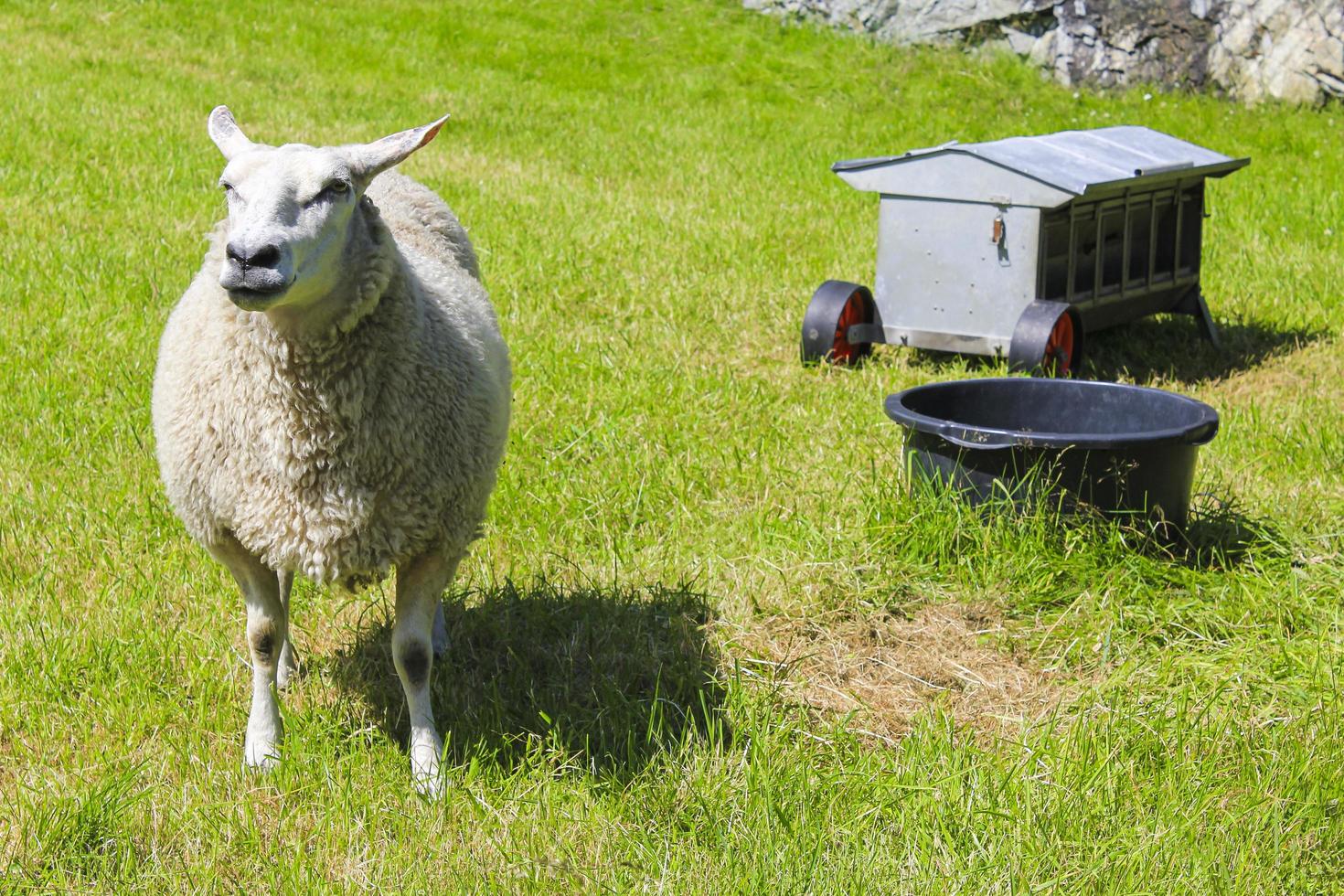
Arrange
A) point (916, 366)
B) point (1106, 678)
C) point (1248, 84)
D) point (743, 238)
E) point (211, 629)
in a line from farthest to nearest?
point (1248, 84)
point (743, 238)
point (916, 366)
point (211, 629)
point (1106, 678)

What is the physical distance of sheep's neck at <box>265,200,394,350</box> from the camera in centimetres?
288

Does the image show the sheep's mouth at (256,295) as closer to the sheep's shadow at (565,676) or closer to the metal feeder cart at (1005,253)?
the sheep's shadow at (565,676)

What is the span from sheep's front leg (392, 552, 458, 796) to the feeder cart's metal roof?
141 inches

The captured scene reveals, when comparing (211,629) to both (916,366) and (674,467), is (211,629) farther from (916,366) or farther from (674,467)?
(916,366)

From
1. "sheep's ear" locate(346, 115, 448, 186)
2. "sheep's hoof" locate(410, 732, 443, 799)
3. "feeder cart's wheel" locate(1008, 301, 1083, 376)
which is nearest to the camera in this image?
"sheep's ear" locate(346, 115, 448, 186)

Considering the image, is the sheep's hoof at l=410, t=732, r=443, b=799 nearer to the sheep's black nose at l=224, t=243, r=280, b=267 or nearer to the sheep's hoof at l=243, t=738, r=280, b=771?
the sheep's hoof at l=243, t=738, r=280, b=771

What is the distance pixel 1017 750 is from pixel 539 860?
3.59ft

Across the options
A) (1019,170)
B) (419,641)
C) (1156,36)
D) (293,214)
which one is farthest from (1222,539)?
(1156,36)

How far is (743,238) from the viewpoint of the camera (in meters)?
8.38

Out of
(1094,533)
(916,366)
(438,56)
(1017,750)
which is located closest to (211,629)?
(1017,750)

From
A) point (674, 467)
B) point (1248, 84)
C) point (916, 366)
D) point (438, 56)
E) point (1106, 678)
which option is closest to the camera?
point (1106, 678)

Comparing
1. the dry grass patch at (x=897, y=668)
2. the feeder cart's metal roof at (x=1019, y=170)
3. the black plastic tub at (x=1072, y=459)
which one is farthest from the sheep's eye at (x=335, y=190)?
the feeder cart's metal roof at (x=1019, y=170)

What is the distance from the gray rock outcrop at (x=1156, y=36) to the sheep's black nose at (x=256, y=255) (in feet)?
41.1

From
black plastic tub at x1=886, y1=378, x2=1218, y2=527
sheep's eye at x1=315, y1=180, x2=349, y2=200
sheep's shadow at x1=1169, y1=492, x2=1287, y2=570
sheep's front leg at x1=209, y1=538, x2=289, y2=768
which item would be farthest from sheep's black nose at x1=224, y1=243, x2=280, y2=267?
sheep's shadow at x1=1169, y1=492, x2=1287, y2=570
